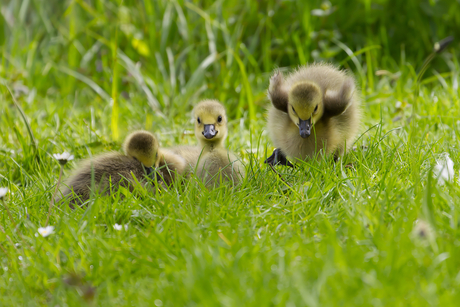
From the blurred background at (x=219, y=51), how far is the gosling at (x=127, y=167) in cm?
171

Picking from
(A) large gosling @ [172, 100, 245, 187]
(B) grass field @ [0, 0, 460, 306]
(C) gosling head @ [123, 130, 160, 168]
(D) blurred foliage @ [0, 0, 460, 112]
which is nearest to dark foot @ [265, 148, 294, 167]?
(B) grass field @ [0, 0, 460, 306]

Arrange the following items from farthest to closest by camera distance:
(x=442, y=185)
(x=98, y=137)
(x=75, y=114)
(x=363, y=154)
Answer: (x=75, y=114)
(x=98, y=137)
(x=363, y=154)
(x=442, y=185)

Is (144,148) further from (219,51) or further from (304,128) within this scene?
(219,51)

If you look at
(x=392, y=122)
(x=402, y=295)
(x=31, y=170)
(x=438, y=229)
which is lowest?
(x=31, y=170)

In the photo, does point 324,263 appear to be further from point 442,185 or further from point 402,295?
point 442,185

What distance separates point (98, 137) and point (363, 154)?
224cm

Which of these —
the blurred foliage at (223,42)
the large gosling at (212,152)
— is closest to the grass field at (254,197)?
the blurred foliage at (223,42)

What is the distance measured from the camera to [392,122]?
4328 mm

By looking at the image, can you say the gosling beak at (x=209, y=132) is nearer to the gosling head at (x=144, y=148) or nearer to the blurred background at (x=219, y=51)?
the gosling head at (x=144, y=148)

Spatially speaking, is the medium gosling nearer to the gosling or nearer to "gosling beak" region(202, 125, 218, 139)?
"gosling beak" region(202, 125, 218, 139)

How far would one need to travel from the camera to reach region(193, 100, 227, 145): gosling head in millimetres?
3487

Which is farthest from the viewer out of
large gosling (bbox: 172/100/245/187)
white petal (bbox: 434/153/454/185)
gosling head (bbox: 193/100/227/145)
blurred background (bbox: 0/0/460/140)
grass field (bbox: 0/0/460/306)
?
blurred background (bbox: 0/0/460/140)

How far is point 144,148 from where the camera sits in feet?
10.7

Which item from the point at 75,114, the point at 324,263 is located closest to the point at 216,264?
the point at 324,263
